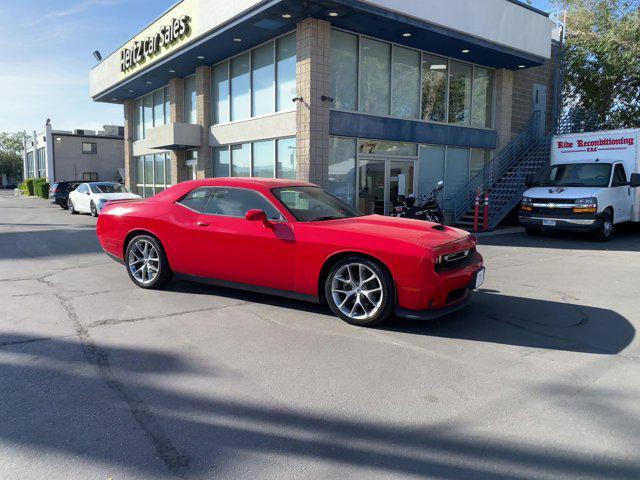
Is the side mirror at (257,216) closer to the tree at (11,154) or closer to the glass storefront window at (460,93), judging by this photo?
the glass storefront window at (460,93)

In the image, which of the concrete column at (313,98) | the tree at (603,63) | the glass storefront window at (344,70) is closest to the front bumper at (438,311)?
the concrete column at (313,98)

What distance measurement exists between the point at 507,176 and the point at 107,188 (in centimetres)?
1493

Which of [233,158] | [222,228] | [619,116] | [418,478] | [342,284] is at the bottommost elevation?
[418,478]

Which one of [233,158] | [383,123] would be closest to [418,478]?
[383,123]

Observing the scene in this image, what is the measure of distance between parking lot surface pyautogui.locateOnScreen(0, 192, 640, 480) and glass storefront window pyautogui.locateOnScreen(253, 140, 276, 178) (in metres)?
8.86

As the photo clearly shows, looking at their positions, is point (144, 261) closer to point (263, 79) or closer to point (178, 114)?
point (263, 79)

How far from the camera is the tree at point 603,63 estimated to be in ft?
65.3

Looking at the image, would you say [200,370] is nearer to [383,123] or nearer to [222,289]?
[222,289]

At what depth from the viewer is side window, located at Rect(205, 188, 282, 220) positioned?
18.5 feet

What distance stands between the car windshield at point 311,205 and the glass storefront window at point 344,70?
26.1 ft

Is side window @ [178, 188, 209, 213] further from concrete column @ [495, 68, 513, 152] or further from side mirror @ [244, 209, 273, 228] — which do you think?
concrete column @ [495, 68, 513, 152]

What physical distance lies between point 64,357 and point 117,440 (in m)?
1.60

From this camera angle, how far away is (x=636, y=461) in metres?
2.67

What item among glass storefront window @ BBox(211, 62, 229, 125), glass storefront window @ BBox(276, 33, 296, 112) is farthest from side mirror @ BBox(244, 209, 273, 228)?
glass storefront window @ BBox(211, 62, 229, 125)
